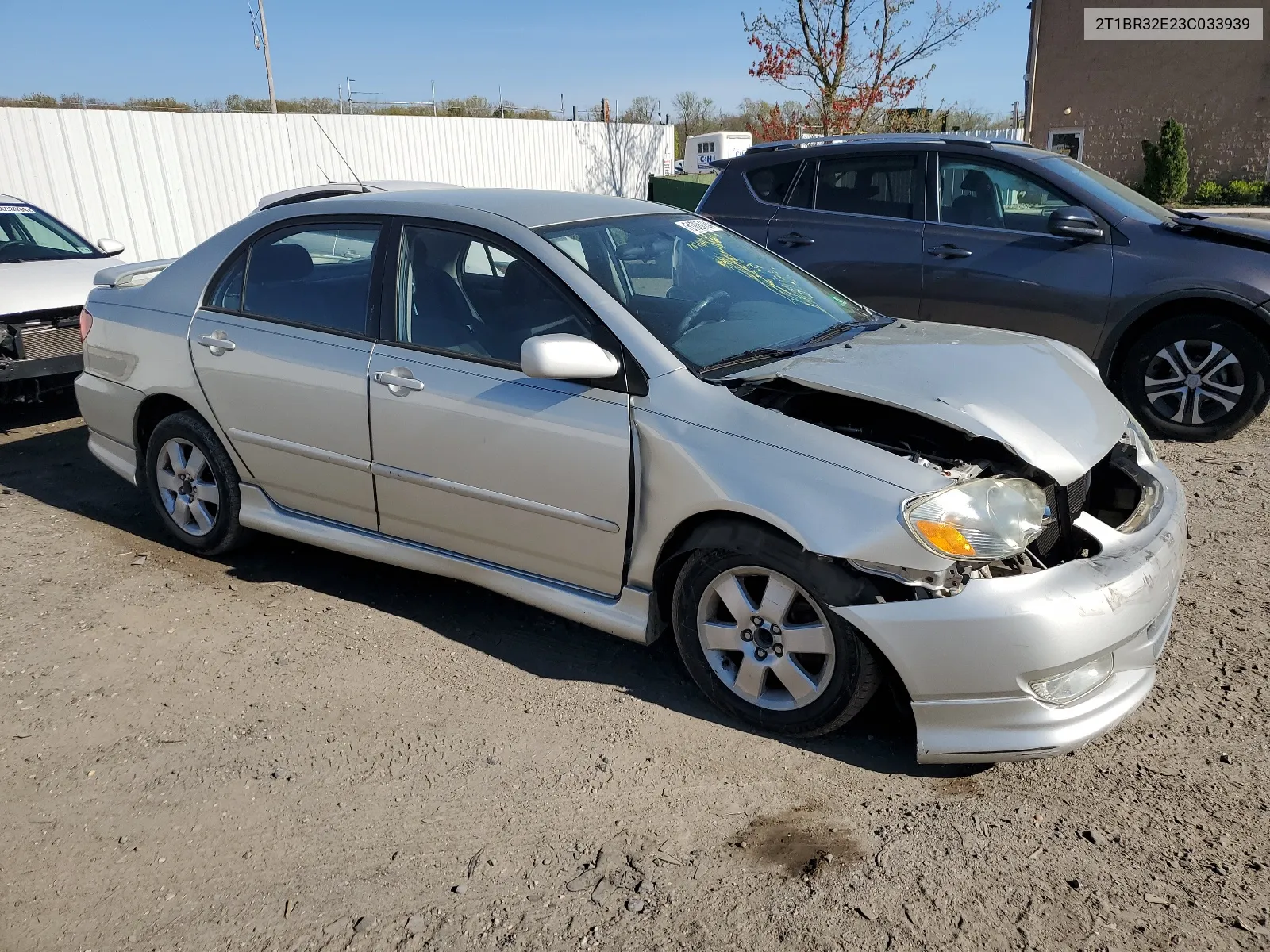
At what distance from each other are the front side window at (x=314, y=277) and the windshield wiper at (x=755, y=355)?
149 centimetres

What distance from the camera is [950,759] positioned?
2928 millimetres

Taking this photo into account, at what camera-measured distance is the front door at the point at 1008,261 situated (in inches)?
243

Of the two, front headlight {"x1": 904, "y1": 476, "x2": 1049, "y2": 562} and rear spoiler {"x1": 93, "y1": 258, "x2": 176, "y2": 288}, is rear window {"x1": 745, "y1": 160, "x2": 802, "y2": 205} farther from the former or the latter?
front headlight {"x1": 904, "y1": 476, "x2": 1049, "y2": 562}

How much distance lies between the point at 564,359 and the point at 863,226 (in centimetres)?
426

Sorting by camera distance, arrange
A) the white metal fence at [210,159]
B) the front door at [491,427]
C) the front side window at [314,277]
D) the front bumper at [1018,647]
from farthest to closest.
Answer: the white metal fence at [210,159] < the front side window at [314,277] < the front door at [491,427] < the front bumper at [1018,647]

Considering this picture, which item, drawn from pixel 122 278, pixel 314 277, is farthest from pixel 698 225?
pixel 122 278

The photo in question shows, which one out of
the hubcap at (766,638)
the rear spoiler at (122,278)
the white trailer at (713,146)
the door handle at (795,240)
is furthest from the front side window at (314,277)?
the white trailer at (713,146)

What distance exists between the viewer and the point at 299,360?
413 centimetres

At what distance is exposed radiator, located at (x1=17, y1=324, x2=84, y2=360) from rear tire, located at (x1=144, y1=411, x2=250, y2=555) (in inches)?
93.9

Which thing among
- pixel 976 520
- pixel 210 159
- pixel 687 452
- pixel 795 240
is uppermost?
pixel 210 159

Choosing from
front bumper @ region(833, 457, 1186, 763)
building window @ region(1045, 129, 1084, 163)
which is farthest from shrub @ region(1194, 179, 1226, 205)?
front bumper @ region(833, 457, 1186, 763)

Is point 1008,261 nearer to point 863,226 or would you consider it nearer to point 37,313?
point 863,226

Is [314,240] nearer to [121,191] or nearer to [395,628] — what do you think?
[395,628]

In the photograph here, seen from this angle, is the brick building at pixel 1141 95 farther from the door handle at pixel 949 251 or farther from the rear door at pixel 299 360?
the rear door at pixel 299 360
